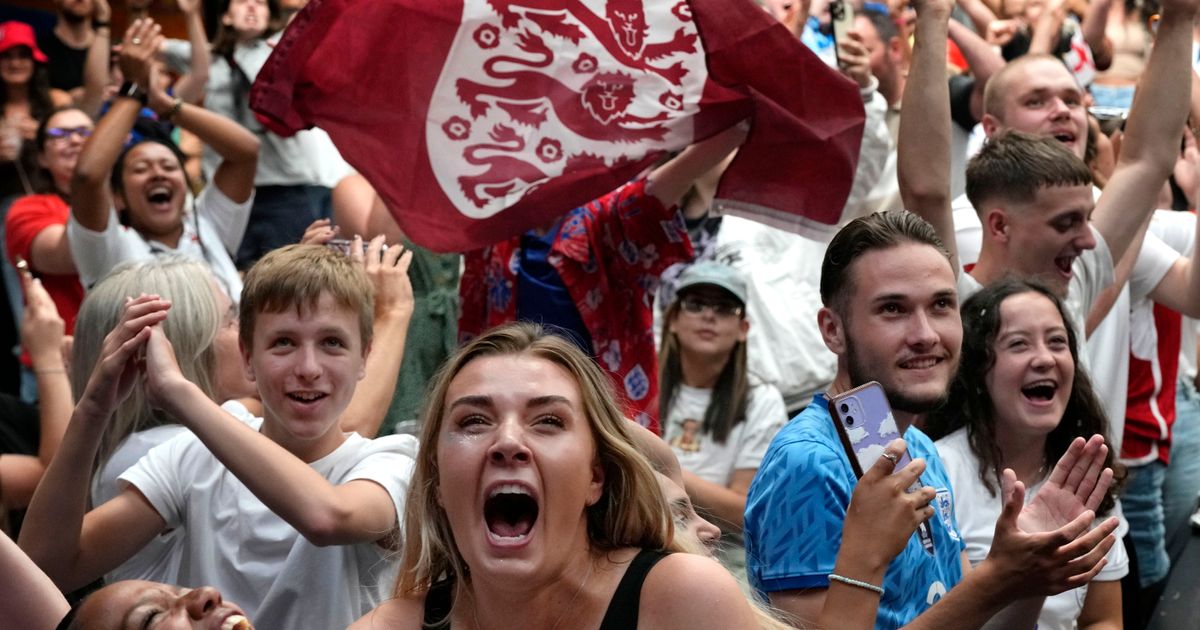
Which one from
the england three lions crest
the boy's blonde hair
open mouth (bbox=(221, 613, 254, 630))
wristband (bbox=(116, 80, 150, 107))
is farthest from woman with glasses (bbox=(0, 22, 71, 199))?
open mouth (bbox=(221, 613, 254, 630))

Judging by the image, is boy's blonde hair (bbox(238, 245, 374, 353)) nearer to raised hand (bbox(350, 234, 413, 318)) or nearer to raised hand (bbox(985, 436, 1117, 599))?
raised hand (bbox(350, 234, 413, 318))

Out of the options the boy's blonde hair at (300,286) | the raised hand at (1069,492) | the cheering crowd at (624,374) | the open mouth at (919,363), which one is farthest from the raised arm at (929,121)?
the boy's blonde hair at (300,286)

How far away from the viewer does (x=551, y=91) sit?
16.6ft

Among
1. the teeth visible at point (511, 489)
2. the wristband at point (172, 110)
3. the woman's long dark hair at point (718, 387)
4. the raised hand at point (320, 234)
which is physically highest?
the wristband at point (172, 110)

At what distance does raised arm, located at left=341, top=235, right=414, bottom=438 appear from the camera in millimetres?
4086

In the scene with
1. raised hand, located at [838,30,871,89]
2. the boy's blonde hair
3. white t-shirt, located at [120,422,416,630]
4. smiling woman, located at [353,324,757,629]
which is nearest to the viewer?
smiling woman, located at [353,324,757,629]

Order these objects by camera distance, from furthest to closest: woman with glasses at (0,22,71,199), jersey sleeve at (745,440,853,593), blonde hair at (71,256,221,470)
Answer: woman with glasses at (0,22,71,199)
blonde hair at (71,256,221,470)
jersey sleeve at (745,440,853,593)

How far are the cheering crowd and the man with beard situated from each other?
4.77 feet

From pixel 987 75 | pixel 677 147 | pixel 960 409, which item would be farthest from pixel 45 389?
pixel 987 75

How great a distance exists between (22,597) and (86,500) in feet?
2.27

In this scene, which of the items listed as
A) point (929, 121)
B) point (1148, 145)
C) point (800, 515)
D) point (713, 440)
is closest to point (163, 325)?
point (800, 515)

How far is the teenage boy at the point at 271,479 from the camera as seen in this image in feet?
11.0

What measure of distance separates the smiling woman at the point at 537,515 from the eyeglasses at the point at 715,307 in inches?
113

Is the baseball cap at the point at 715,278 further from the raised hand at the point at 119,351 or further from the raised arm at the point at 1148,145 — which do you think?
the raised hand at the point at 119,351
